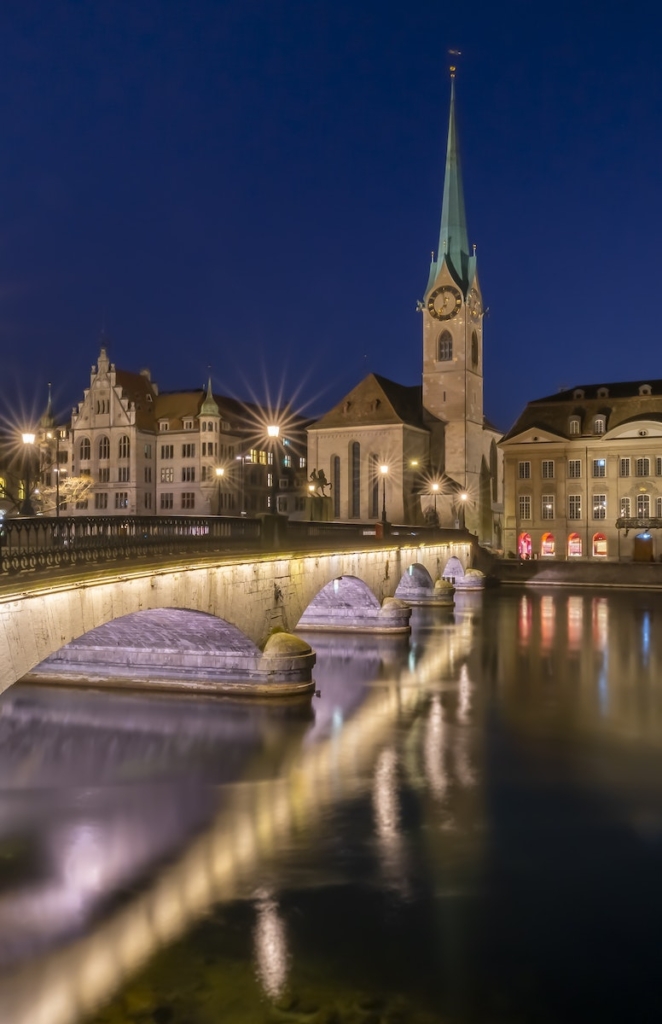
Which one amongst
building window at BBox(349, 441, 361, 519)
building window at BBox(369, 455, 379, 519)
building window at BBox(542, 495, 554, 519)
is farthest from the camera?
building window at BBox(349, 441, 361, 519)

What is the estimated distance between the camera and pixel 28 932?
37.0 feet

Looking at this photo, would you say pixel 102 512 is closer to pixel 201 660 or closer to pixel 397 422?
pixel 397 422

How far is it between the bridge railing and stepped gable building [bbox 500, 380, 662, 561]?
149ft

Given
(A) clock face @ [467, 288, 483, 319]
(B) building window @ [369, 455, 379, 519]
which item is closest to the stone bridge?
(B) building window @ [369, 455, 379, 519]

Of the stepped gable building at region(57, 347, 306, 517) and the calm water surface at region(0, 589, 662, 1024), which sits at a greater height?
the stepped gable building at region(57, 347, 306, 517)

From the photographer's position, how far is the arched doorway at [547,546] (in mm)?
72319

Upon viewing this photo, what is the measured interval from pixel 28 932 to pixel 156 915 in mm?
1560

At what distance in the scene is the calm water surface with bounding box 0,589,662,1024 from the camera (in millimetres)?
10039

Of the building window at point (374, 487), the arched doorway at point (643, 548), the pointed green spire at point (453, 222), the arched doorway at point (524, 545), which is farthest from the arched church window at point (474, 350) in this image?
the arched doorway at point (643, 548)

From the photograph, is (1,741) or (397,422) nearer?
(1,741)

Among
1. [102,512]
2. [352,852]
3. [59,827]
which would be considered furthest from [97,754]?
[102,512]

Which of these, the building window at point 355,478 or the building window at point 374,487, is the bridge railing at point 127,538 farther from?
the building window at point 355,478

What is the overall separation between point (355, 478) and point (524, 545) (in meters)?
14.6

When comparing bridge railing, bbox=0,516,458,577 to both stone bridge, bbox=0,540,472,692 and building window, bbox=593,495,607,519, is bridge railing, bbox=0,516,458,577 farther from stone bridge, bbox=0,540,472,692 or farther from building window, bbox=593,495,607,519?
building window, bbox=593,495,607,519
